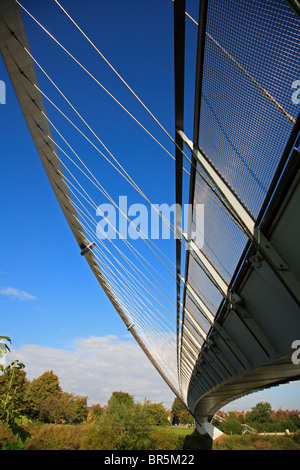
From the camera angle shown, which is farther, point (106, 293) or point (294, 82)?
point (106, 293)

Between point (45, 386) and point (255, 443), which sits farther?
point (45, 386)

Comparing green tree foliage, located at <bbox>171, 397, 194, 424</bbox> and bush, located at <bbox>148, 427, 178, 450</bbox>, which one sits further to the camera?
green tree foliage, located at <bbox>171, 397, 194, 424</bbox>

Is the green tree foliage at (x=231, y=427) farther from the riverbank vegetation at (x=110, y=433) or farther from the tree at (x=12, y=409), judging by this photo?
the tree at (x=12, y=409)

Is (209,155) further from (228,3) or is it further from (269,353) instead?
(269,353)

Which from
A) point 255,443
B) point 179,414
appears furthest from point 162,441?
point 179,414

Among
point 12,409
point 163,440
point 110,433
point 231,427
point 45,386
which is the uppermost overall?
point 12,409

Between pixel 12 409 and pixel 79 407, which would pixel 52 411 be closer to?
pixel 79 407

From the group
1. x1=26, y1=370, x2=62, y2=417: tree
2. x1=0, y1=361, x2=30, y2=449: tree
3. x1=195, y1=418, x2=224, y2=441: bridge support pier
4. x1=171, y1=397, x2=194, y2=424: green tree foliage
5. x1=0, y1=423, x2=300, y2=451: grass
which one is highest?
x1=0, y1=361, x2=30, y2=449: tree

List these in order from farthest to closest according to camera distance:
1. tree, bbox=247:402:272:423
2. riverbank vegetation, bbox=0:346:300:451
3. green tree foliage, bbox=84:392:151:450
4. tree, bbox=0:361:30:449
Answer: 1. tree, bbox=247:402:272:423
2. green tree foliage, bbox=84:392:151:450
3. riverbank vegetation, bbox=0:346:300:451
4. tree, bbox=0:361:30:449

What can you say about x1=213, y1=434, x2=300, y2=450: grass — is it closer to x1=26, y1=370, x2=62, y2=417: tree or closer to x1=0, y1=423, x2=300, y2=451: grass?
x1=0, y1=423, x2=300, y2=451: grass

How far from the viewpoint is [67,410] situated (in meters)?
54.4

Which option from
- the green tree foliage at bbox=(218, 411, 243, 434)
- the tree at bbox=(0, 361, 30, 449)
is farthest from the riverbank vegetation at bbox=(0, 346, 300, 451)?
the green tree foliage at bbox=(218, 411, 243, 434)

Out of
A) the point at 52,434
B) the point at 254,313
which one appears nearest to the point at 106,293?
the point at 254,313

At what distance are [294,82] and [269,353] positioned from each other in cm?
404
